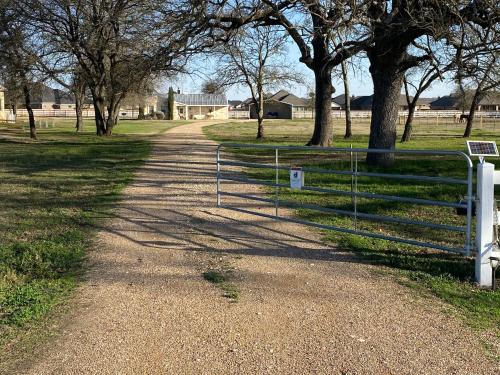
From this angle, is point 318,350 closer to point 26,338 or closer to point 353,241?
point 26,338

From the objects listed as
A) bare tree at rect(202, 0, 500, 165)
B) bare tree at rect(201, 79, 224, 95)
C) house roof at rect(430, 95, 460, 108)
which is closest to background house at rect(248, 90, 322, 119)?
house roof at rect(430, 95, 460, 108)

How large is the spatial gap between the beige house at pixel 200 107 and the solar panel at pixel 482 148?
113 meters

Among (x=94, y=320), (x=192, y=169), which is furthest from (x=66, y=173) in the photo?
(x=94, y=320)

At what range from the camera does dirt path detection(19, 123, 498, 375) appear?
423cm

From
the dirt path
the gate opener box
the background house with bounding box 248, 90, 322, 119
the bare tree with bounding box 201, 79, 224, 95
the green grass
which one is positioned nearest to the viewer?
the dirt path

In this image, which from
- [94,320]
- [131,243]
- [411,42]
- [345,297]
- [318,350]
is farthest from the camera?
[411,42]

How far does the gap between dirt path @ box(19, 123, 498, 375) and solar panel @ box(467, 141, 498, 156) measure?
1718 mm

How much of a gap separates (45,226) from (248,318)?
5.43 meters

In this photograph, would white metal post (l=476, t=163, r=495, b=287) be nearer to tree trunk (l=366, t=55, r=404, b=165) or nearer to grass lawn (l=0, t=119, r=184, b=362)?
grass lawn (l=0, t=119, r=184, b=362)

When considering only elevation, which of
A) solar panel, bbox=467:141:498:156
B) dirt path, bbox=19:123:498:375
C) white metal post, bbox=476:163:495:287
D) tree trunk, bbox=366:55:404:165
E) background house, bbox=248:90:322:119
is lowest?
dirt path, bbox=19:123:498:375

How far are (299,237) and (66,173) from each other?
1044 cm

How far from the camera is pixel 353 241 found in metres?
8.05

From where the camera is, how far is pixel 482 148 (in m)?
Result: 6.15

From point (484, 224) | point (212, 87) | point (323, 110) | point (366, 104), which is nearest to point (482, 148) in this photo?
point (484, 224)
